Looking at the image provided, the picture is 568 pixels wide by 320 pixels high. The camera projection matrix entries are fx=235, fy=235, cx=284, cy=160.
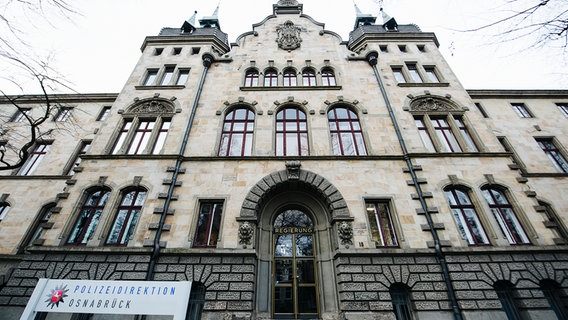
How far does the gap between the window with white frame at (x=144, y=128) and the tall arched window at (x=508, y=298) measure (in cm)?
1538

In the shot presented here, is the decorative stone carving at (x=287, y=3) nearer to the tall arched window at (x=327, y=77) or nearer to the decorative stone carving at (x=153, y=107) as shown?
the tall arched window at (x=327, y=77)

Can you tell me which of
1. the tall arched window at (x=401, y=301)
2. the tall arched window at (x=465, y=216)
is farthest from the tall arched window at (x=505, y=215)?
the tall arched window at (x=401, y=301)

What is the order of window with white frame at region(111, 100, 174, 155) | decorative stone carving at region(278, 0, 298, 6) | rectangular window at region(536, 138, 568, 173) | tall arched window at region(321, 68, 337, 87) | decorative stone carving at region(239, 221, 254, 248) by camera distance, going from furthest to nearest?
decorative stone carving at region(278, 0, 298, 6) < tall arched window at region(321, 68, 337, 87) < rectangular window at region(536, 138, 568, 173) < window with white frame at region(111, 100, 174, 155) < decorative stone carving at region(239, 221, 254, 248)

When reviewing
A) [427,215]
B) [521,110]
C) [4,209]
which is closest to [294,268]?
[427,215]

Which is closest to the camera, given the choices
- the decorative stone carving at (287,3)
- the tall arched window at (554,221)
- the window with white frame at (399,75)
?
the tall arched window at (554,221)

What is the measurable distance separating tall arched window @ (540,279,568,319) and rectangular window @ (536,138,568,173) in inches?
420

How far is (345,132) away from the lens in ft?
42.4

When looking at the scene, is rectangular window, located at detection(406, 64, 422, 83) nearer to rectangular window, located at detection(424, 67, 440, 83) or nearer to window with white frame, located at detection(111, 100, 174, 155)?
rectangular window, located at detection(424, 67, 440, 83)

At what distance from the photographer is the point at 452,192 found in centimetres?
1067

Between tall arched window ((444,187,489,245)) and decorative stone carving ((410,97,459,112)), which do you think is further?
decorative stone carving ((410,97,459,112))

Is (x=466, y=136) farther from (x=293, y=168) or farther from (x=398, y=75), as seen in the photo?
(x=293, y=168)

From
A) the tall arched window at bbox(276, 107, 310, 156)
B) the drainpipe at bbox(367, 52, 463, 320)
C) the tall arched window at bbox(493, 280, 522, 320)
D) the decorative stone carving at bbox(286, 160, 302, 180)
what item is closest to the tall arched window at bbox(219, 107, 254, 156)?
the tall arched window at bbox(276, 107, 310, 156)

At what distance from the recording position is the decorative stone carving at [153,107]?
1360cm

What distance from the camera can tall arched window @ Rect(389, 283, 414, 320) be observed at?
327 inches
